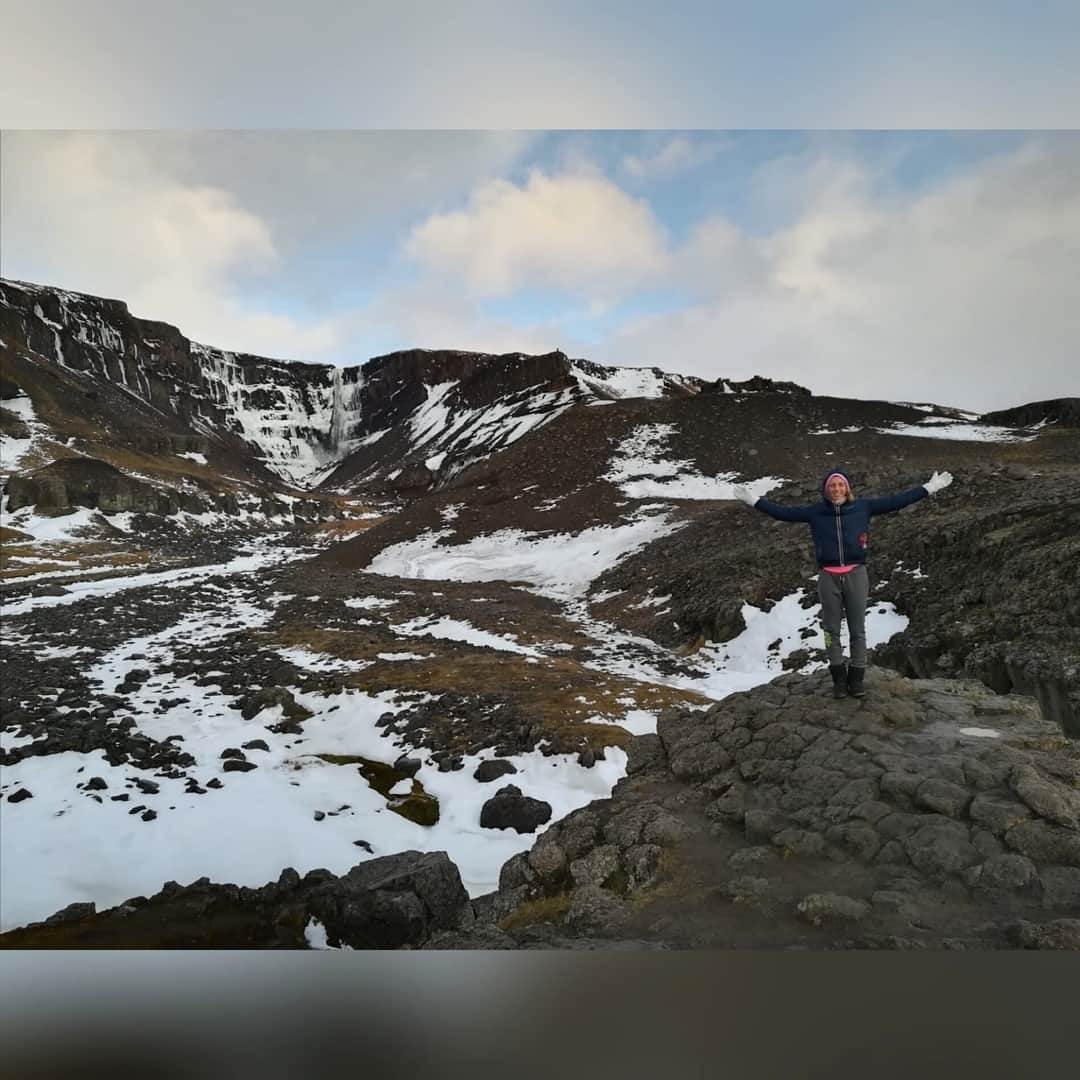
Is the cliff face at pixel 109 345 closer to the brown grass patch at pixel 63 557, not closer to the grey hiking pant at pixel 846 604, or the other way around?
the brown grass patch at pixel 63 557

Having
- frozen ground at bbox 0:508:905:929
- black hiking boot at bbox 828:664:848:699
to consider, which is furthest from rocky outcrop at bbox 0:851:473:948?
black hiking boot at bbox 828:664:848:699

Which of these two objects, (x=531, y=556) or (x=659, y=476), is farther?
(x=659, y=476)

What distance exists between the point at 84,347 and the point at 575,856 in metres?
Result: 197

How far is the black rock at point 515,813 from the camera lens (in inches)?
365

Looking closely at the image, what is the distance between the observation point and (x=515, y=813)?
9391 mm

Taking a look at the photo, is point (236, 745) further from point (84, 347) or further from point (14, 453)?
point (84, 347)

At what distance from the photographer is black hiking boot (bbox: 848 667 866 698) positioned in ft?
22.3

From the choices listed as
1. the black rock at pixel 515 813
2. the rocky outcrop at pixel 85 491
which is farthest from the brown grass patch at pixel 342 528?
the black rock at pixel 515 813

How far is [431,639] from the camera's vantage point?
21.5 m

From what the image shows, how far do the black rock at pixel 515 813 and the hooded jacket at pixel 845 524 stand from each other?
5809mm

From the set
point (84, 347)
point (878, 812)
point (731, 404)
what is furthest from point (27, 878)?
point (84, 347)

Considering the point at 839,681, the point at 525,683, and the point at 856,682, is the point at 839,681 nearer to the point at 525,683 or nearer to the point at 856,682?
the point at 856,682

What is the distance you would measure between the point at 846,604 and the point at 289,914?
286 inches

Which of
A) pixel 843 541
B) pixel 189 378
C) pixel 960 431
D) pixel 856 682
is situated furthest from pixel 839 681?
pixel 189 378
